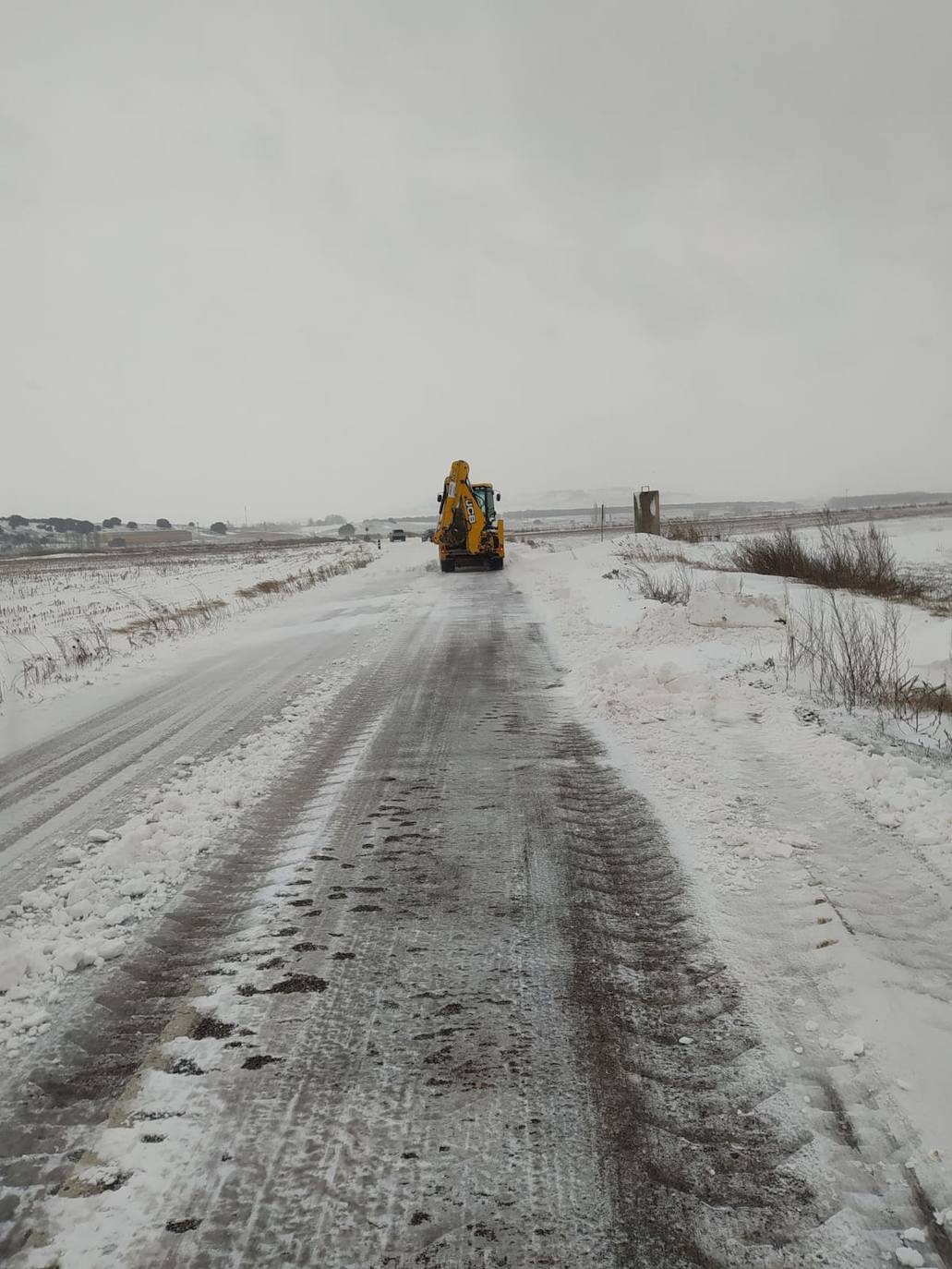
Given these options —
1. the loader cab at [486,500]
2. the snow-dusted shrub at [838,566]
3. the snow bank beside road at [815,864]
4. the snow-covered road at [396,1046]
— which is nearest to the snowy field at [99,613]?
the snow-covered road at [396,1046]

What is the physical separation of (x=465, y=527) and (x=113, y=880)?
20.3 m

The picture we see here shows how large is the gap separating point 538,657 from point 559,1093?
6.57 m

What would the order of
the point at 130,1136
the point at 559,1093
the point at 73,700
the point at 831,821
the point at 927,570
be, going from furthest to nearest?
1. the point at 927,570
2. the point at 73,700
3. the point at 831,821
4. the point at 559,1093
5. the point at 130,1136

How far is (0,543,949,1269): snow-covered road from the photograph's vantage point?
1.66 metres

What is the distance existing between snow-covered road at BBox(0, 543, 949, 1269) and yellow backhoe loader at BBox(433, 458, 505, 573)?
18.7 m

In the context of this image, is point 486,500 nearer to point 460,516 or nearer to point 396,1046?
point 460,516

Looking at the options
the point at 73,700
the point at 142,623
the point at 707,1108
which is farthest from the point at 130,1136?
the point at 142,623

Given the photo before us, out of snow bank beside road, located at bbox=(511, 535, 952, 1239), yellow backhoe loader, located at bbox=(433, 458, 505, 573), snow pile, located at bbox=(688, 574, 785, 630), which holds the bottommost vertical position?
snow bank beside road, located at bbox=(511, 535, 952, 1239)

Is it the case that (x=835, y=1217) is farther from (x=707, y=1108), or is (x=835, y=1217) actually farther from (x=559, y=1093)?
(x=559, y=1093)

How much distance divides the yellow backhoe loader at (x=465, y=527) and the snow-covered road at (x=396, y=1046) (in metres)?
18.7

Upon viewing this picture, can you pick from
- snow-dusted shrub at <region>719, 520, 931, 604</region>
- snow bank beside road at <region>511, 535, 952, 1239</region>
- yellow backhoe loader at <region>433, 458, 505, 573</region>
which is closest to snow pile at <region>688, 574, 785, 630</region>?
snow bank beside road at <region>511, 535, 952, 1239</region>

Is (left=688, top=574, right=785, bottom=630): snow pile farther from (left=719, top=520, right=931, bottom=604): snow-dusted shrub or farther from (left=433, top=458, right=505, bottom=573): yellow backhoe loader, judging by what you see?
(left=433, top=458, right=505, bottom=573): yellow backhoe loader

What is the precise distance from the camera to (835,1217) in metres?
1.66

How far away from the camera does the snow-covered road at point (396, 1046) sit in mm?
1658
